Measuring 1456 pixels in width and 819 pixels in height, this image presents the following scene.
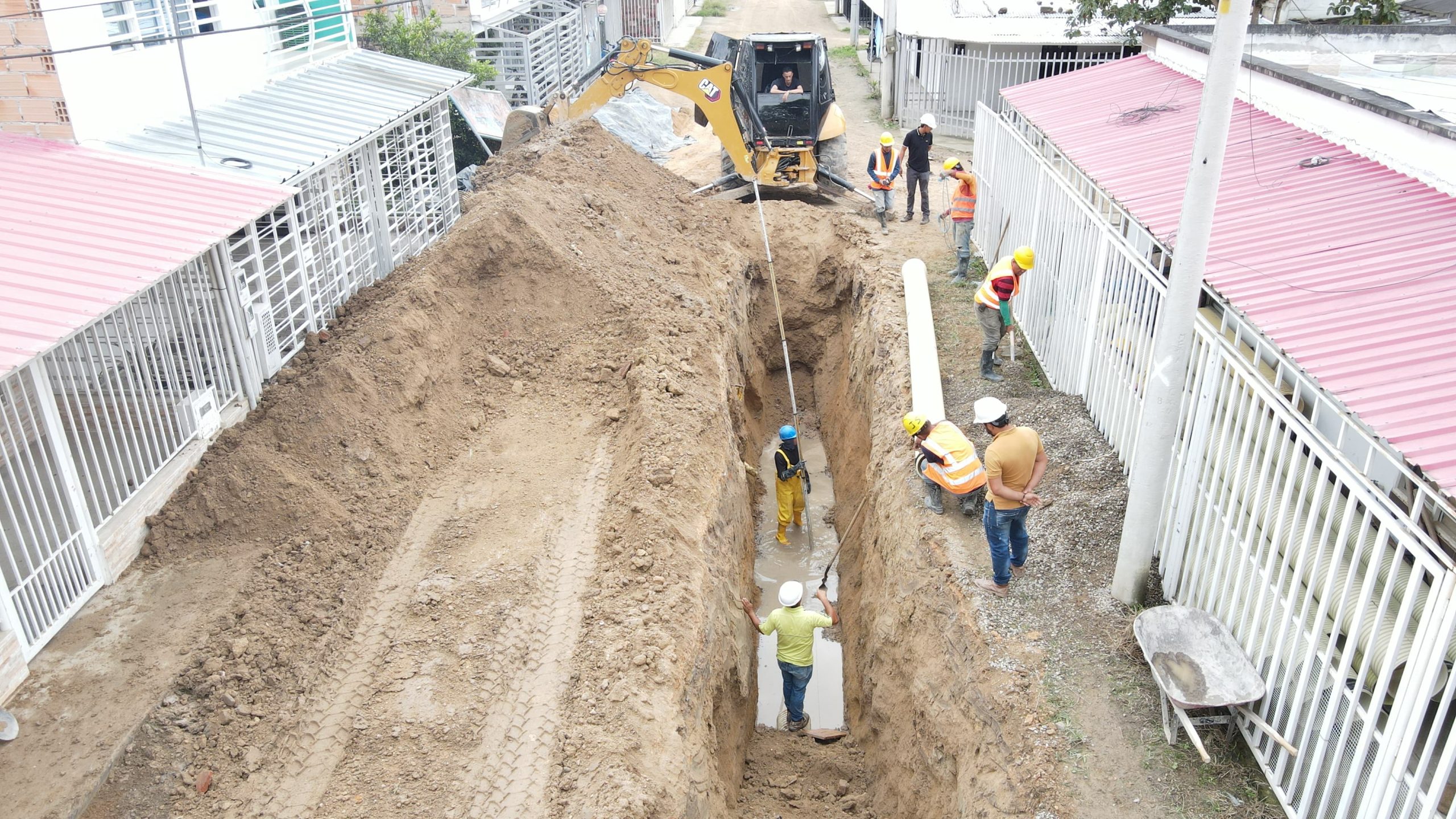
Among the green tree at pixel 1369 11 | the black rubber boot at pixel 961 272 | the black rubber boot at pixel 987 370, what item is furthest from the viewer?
the green tree at pixel 1369 11

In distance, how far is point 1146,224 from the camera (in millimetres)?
8625

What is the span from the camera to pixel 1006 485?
7633mm

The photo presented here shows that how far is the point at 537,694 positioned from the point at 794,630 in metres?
2.65

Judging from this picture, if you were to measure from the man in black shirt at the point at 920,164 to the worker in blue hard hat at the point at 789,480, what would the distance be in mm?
6046

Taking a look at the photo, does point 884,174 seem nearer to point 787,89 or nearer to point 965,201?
point 787,89

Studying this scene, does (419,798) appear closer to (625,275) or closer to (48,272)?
(48,272)

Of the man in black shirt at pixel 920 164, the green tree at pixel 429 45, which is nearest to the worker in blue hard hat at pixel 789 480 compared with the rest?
the man in black shirt at pixel 920 164

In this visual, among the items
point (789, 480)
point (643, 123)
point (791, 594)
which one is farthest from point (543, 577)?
point (643, 123)

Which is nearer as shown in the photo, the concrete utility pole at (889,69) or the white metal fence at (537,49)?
the white metal fence at (537,49)

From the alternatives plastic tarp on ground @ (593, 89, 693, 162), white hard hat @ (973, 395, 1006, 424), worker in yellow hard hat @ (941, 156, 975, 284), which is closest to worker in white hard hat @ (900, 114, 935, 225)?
worker in yellow hard hat @ (941, 156, 975, 284)

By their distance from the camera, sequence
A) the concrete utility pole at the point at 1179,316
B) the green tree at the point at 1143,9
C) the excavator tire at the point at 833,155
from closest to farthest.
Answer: the concrete utility pole at the point at 1179,316 < the excavator tire at the point at 833,155 < the green tree at the point at 1143,9

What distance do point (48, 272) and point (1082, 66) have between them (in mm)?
21335

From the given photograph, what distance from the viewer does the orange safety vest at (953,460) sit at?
28.2ft

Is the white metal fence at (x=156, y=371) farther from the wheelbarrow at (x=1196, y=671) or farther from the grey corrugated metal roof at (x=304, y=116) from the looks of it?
the wheelbarrow at (x=1196, y=671)
